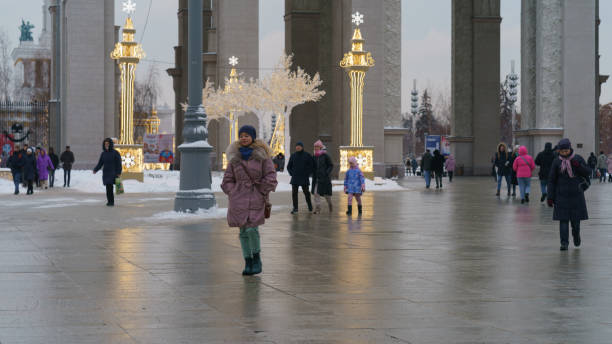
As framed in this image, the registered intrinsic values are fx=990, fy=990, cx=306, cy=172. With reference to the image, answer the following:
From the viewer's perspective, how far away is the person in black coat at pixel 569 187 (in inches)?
571

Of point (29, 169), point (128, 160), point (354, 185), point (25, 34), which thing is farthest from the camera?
point (25, 34)

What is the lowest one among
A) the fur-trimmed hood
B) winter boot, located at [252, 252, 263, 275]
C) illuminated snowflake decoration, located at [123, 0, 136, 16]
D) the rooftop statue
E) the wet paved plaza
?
the wet paved plaza

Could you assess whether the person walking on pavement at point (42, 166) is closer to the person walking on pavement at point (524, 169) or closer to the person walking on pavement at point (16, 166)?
the person walking on pavement at point (16, 166)

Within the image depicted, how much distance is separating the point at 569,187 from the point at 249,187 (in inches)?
223

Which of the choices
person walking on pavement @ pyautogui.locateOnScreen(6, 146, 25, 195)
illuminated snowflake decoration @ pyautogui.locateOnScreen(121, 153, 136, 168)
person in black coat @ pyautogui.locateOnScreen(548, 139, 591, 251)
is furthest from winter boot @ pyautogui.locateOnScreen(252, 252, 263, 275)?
illuminated snowflake decoration @ pyautogui.locateOnScreen(121, 153, 136, 168)

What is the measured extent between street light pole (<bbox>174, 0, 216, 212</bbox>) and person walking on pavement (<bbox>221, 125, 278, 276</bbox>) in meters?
9.70

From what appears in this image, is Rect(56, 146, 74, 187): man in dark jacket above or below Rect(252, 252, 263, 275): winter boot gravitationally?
above

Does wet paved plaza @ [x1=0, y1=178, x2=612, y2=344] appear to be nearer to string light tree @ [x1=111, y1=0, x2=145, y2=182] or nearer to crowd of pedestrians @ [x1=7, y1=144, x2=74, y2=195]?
crowd of pedestrians @ [x1=7, y1=144, x2=74, y2=195]

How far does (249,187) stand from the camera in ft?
36.7

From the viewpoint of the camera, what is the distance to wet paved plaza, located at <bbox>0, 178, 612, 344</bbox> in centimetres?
767

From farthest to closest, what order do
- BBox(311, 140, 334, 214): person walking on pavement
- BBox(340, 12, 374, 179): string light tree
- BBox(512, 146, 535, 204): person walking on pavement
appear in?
BBox(340, 12, 374, 179): string light tree → BBox(512, 146, 535, 204): person walking on pavement → BBox(311, 140, 334, 214): person walking on pavement

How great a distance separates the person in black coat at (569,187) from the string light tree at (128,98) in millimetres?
25617

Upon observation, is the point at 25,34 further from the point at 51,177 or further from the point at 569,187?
the point at 569,187

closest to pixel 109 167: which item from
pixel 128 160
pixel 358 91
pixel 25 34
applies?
pixel 128 160
